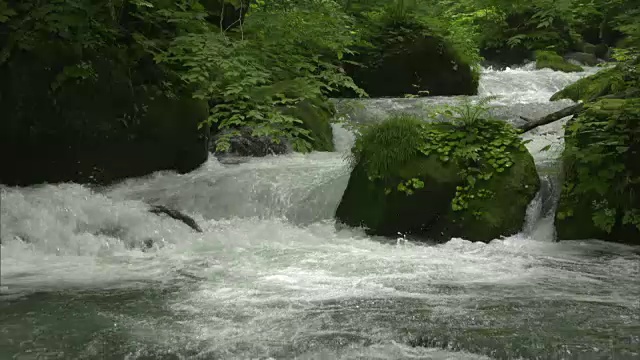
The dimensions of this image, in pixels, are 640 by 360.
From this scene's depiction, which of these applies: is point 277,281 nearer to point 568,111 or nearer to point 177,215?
point 177,215

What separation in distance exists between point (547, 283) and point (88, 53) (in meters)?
6.59

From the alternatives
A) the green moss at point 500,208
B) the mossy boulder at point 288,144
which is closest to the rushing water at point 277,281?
the green moss at point 500,208

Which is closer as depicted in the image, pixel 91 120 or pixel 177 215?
pixel 177 215

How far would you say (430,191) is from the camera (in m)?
7.58

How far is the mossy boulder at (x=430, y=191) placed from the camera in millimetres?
7438

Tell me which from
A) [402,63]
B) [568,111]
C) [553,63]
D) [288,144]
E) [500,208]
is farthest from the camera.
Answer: [553,63]

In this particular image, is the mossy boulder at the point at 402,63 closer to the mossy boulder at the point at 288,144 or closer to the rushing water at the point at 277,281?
the mossy boulder at the point at 288,144

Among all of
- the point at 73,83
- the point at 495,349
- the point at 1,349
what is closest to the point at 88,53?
the point at 73,83

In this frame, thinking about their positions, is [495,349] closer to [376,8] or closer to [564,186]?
[564,186]

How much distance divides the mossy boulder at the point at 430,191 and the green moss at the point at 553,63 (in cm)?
1283

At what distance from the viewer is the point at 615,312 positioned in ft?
14.6

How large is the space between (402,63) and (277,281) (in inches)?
401

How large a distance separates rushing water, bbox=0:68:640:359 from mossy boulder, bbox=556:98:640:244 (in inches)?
9.5

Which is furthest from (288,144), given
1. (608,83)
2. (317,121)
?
(608,83)
